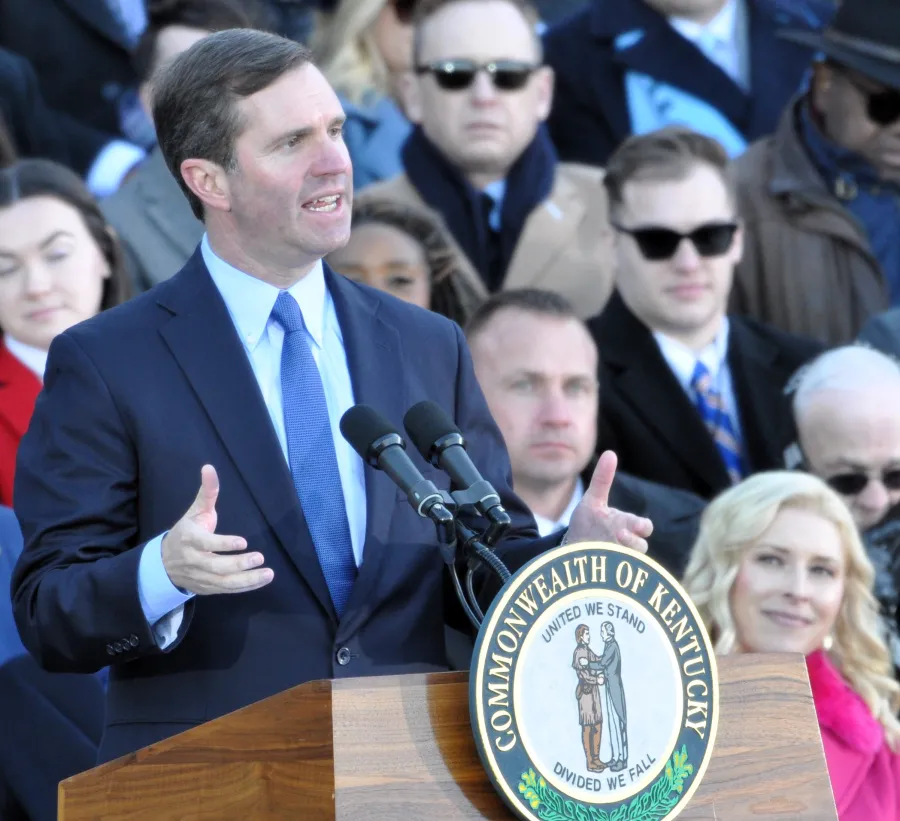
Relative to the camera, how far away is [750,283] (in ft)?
18.4

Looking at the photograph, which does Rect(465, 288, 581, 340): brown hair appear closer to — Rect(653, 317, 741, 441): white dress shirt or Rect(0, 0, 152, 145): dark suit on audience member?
Rect(653, 317, 741, 441): white dress shirt

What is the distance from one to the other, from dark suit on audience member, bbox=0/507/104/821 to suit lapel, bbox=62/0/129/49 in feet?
9.81

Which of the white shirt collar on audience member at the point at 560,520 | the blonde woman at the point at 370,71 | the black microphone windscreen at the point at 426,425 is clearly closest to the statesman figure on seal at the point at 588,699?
the black microphone windscreen at the point at 426,425

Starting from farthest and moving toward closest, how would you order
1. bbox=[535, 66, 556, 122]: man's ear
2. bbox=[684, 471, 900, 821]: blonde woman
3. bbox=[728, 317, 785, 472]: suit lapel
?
bbox=[535, 66, 556, 122]: man's ear, bbox=[728, 317, 785, 472]: suit lapel, bbox=[684, 471, 900, 821]: blonde woman

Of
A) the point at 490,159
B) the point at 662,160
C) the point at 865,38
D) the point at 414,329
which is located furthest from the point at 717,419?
the point at 414,329

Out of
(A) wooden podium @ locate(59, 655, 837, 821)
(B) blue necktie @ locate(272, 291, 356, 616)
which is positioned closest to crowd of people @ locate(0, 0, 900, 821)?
(B) blue necktie @ locate(272, 291, 356, 616)

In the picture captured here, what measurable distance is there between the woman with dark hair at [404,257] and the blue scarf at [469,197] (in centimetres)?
26

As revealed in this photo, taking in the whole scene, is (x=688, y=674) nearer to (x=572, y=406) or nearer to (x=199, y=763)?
(x=199, y=763)

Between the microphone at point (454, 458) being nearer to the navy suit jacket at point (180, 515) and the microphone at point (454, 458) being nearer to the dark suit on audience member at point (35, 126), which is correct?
the navy suit jacket at point (180, 515)

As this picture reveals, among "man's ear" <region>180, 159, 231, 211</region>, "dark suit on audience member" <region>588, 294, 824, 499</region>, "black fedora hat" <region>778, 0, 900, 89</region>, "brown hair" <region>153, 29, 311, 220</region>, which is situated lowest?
"dark suit on audience member" <region>588, 294, 824, 499</region>

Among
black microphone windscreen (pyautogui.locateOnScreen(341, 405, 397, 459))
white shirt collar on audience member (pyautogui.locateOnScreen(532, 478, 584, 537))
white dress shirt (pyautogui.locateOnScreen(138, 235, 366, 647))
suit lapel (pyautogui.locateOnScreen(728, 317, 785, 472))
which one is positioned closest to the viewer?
black microphone windscreen (pyautogui.locateOnScreen(341, 405, 397, 459))

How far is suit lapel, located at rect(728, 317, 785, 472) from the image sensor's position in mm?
4957

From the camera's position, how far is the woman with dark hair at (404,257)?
493 cm

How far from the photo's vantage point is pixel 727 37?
20.0 feet
